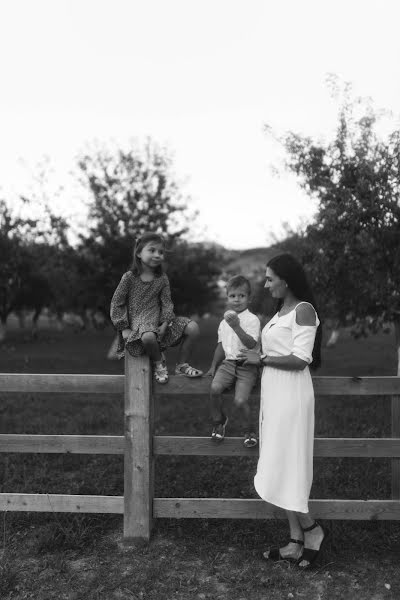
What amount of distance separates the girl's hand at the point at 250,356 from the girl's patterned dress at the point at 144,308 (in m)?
0.78

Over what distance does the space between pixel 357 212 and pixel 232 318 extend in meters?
6.82

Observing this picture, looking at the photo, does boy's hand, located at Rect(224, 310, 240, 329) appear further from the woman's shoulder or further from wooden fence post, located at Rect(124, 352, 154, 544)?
wooden fence post, located at Rect(124, 352, 154, 544)

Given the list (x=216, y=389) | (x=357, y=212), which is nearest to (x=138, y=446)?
(x=216, y=389)

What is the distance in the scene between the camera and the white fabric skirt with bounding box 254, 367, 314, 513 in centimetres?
396

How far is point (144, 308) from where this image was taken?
475 cm

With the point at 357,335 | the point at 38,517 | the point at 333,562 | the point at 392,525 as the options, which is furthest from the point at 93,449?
the point at 357,335

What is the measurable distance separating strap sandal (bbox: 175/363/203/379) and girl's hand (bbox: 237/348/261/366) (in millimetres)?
424

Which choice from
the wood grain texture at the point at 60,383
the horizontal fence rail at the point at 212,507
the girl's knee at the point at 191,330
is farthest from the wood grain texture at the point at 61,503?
the girl's knee at the point at 191,330

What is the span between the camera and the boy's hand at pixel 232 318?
13.2 ft

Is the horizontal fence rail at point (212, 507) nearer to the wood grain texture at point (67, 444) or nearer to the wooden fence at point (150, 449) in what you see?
the wooden fence at point (150, 449)

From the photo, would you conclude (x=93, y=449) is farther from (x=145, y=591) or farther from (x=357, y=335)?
(x=357, y=335)

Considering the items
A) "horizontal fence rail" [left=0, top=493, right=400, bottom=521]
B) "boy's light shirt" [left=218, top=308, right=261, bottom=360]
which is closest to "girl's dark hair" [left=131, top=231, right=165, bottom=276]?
"boy's light shirt" [left=218, top=308, right=261, bottom=360]

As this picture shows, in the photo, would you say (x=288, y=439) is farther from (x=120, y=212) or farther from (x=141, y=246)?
(x=120, y=212)

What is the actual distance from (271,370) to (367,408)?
22.6 ft
